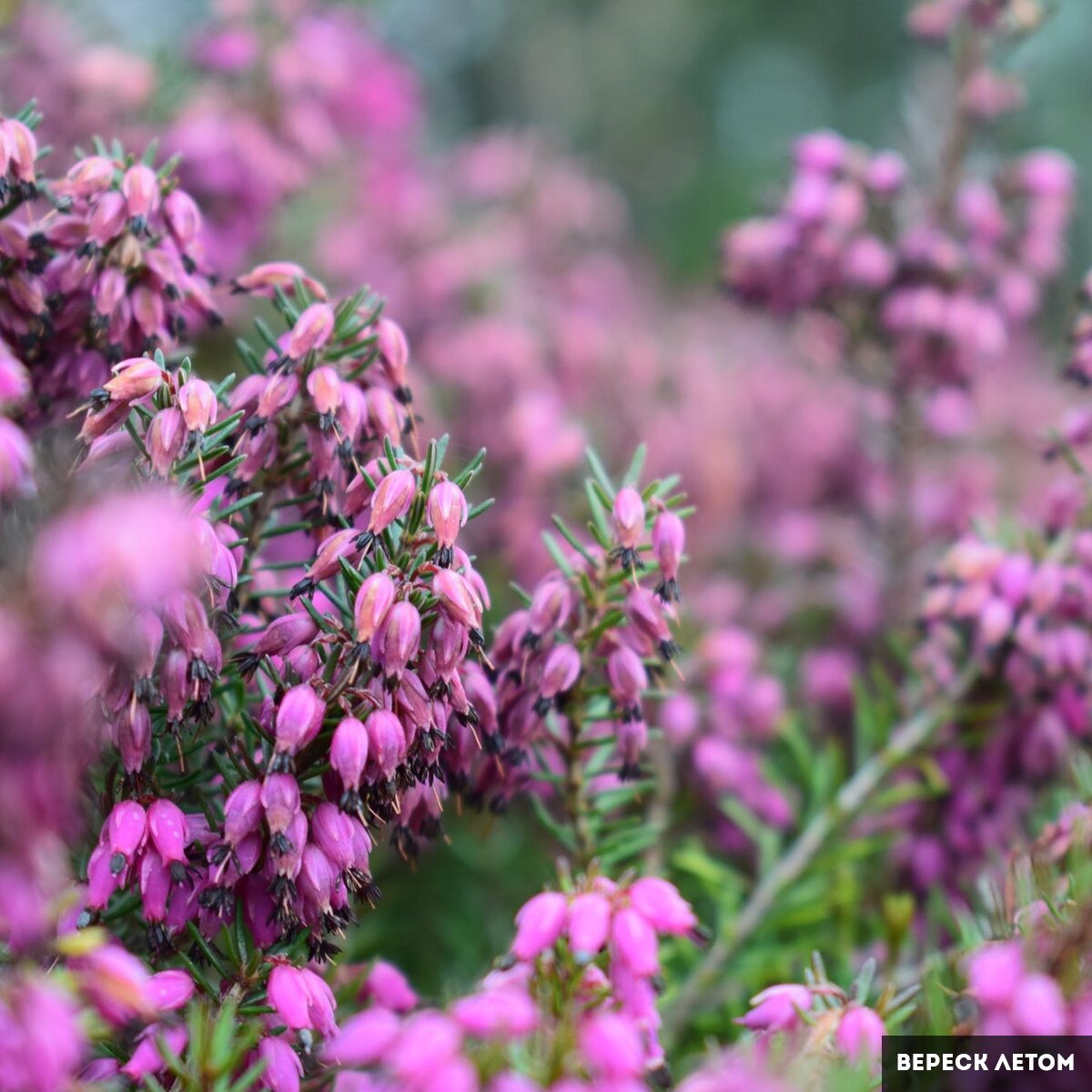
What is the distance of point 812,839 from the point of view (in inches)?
54.6

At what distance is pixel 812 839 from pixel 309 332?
2.93 feet

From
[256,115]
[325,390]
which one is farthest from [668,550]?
[256,115]

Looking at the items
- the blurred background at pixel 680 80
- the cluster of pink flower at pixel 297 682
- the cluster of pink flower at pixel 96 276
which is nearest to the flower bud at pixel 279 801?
the cluster of pink flower at pixel 297 682

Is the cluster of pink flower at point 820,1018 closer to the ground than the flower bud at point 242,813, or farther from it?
closer to the ground

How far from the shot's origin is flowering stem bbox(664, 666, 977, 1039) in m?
1.22

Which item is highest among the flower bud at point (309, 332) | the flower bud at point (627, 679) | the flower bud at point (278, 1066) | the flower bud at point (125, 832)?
the flower bud at point (309, 332)

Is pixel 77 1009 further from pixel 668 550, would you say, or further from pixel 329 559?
pixel 668 550

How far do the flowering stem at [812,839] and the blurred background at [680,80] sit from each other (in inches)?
97.3

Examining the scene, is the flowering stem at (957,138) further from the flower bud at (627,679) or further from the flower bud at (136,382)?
the flower bud at (136,382)

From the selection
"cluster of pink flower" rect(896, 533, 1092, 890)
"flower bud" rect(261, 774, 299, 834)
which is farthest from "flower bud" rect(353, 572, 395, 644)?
"cluster of pink flower" rect(896, 533, 1092, 890)

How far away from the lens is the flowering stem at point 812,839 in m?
1.22

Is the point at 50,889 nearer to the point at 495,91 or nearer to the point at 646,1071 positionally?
the point at 646,1071

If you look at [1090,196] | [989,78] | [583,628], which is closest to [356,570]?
[583,628]

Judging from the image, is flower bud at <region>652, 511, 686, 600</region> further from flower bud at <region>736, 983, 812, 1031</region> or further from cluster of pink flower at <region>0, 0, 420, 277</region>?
cluster of pink flower at <region>0, 0, 420, 277</region>
